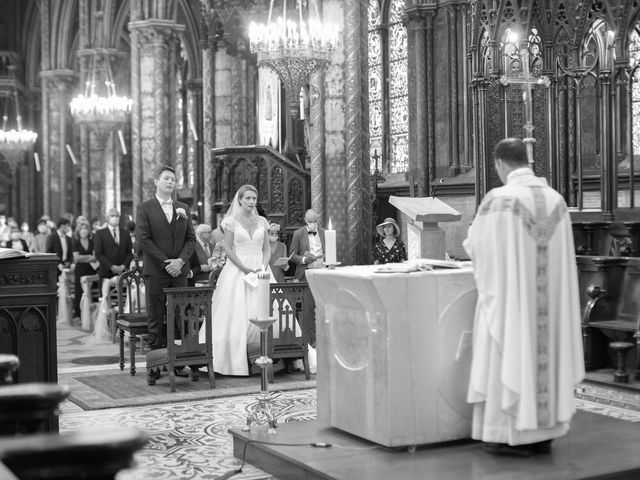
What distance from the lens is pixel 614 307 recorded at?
8.50 meters

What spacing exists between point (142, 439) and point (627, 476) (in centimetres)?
325

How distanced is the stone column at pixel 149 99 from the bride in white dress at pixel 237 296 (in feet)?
32.6

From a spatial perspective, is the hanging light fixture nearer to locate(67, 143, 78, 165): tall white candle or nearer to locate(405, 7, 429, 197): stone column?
locate(67, 143, 78, 165): tall white candle

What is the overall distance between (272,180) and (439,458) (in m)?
9.36

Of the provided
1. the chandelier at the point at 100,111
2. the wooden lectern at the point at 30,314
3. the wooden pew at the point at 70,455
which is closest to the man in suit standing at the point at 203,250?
the wooden lectern at the point at 30,314

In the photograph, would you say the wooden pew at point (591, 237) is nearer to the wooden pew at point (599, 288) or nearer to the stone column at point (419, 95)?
the wooden pew at point (599, 288)

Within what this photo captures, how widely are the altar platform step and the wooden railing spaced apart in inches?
330

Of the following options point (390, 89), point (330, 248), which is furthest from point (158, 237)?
point (390, 89)

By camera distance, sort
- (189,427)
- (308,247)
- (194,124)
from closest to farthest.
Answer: (189,427) → (308,247) → (194,124)

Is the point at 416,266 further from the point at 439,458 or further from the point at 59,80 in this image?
the point at 59,80

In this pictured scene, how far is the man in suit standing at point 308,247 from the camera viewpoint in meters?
10.3

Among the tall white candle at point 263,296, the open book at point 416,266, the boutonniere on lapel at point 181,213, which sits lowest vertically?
the tall white candle at point 263,296

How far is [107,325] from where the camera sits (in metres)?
12.2

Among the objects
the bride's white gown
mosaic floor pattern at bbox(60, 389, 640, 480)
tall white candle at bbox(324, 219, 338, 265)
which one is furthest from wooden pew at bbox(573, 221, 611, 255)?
tall white candle at bbox(324, 219, 338, 265)
